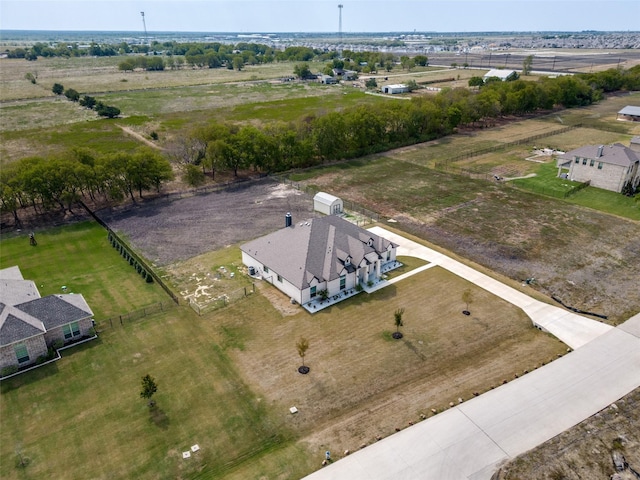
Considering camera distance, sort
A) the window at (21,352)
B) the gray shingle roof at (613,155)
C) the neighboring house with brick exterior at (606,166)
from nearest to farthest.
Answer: the window at (21,352), the gray shingle roof at (613,155), the neighboring house with brick exterior at (606,166)

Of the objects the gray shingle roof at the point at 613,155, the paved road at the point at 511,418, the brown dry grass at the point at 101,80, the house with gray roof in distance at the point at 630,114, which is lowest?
the paved road at the point at 511,418

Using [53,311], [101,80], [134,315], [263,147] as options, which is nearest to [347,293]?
[134,315]

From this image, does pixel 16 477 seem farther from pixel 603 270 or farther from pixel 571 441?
pixel 603 270

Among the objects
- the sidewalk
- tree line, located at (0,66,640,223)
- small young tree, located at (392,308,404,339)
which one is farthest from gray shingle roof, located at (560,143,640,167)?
small young tree, located at (392,308,404,339)

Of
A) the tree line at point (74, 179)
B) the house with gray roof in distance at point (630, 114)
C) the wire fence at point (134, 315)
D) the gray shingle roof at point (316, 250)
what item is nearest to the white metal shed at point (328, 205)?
the gray shingle roof at point (316, 250)

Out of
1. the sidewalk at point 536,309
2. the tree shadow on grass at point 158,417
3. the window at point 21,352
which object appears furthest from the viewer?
the sidewalk at point 536,309

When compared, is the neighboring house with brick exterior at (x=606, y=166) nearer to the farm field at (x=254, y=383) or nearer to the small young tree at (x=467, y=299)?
the farm field at (x=254, y=383)
